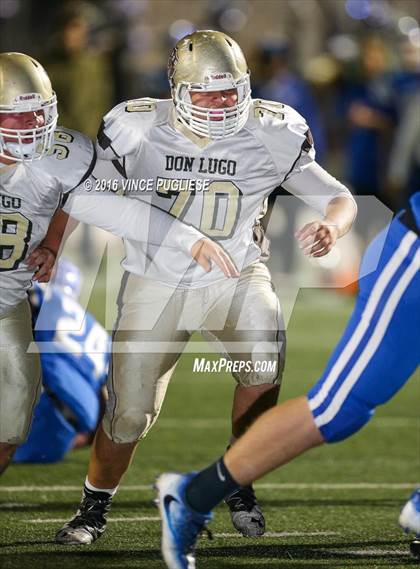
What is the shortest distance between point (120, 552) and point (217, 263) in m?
0.79

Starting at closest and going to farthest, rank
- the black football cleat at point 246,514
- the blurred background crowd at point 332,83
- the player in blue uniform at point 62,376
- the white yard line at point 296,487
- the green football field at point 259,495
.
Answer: the green football field at point 259,495, the black football cleat at point 246,514, the white yard line at point 296,487, the player in blue uniform at point 62,376, the blurred background crowd at point 332,83

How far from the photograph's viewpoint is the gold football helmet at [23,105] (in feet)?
11.3

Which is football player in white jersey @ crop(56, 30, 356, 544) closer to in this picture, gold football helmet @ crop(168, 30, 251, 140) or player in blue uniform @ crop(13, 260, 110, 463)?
gold football helmet @ crop(168, 30, 251, 140)

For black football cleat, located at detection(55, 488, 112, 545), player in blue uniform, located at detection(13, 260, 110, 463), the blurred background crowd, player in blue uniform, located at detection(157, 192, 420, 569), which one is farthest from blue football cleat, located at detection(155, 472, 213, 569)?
the blurred background crowd

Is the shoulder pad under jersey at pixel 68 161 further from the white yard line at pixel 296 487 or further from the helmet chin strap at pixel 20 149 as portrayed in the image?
the white yard line at pixel 296 487

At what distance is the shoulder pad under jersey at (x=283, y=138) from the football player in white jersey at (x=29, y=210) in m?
0.38

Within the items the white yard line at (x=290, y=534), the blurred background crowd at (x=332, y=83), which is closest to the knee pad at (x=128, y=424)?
the white yard line at (x=290, y=534)

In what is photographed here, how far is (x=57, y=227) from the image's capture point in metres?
3.66

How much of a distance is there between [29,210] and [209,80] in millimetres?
597

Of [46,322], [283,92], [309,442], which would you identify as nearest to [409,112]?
[283,92]

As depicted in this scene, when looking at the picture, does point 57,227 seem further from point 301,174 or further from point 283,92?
point 283,92

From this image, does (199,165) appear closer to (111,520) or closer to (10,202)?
(10,202)

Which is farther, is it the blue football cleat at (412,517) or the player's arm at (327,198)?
the player's arm at (327,198)

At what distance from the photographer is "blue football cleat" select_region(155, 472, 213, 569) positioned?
3.07 metres
